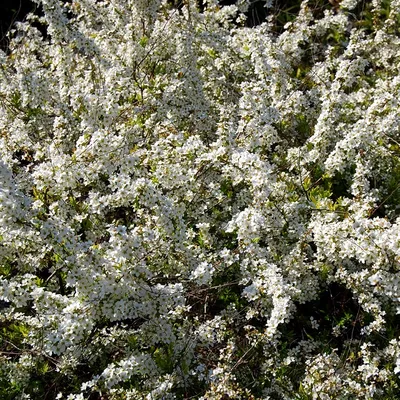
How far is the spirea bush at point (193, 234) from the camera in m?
3.56

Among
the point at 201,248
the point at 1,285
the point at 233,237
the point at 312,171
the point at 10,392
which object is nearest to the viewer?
the point at 1,285

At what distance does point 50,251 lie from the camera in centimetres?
408

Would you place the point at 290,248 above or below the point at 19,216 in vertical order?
below

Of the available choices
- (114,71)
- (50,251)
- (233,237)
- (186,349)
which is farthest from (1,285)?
(114,71)

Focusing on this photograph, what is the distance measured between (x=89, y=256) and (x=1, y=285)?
0.58 meters

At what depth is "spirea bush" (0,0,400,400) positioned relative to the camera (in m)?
3.56

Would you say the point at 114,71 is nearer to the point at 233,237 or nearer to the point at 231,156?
the point at 231,156

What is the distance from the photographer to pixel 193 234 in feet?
14.3

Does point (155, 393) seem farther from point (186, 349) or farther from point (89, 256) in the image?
point (89, 256)

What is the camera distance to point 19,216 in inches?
134

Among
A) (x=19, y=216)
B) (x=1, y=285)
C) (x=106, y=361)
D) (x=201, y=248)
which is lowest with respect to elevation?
(x=106, y=361)

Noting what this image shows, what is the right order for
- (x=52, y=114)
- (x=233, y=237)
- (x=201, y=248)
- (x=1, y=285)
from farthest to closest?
(x=52, y=114) → (x=233, y=237) → (x=201, y=248) → (x=1, y=285)

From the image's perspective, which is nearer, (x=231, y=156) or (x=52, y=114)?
(x=231, y=156)

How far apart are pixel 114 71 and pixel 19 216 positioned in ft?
6.69
